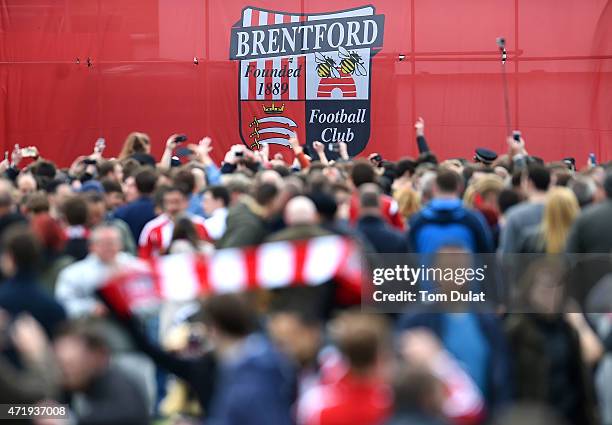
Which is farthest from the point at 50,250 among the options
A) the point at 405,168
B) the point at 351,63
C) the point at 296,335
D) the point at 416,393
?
the point at 351,63

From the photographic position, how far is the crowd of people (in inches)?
201

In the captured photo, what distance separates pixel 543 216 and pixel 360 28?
1255cm

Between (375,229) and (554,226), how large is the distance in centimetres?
116

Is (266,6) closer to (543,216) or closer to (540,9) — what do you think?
(540,9)

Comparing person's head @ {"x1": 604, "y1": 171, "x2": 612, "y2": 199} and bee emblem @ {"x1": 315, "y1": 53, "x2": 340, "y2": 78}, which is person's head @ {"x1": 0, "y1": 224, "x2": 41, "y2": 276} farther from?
bee emblem @ {"x1": 315, "y1": 53, "x2": 340, "y2": 78}

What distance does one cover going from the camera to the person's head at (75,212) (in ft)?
28.0

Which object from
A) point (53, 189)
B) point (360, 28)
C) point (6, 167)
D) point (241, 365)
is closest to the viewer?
Answer: point (241, 365)

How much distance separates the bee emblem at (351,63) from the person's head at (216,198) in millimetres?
11138

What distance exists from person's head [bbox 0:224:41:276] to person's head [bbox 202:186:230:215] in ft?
10.5

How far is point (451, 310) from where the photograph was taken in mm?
6387

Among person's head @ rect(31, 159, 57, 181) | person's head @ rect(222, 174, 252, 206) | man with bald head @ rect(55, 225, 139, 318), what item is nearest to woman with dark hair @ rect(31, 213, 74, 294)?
man with bald head @ rect(55, 225, 139, 318)

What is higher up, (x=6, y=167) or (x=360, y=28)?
(x=360, y=28)

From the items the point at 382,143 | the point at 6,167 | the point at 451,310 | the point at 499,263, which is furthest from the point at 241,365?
the point at 382,143

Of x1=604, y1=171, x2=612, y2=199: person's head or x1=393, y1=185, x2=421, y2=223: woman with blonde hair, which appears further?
x1=393, y1=185, x2=421, y2=223: woman with blonde hair
